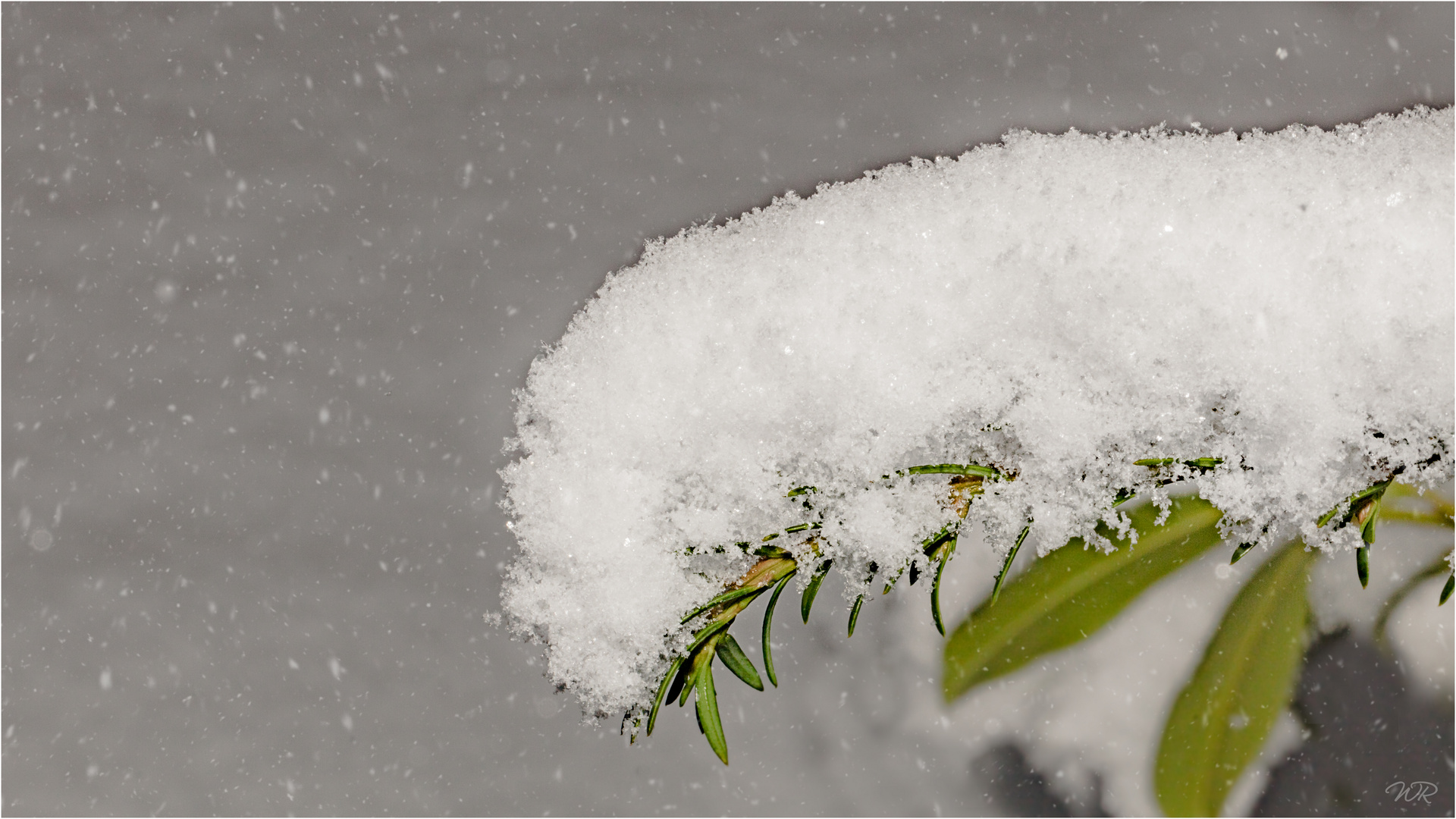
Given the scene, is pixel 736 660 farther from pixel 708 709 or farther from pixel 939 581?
pixel 939 581

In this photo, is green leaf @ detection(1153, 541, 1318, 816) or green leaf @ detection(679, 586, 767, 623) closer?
green leaf @ detection(679, 586, 767, 623)

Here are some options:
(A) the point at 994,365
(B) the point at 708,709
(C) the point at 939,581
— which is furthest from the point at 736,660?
(A) the point at 994,365

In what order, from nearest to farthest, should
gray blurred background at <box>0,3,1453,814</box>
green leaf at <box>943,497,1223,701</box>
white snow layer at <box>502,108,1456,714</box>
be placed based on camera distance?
white snow layer at <box>502,108,1456,714</box>, green leaf at <box>943,497,1223,701</box>, gray blurred background at <box>0,3,1453,814</box>

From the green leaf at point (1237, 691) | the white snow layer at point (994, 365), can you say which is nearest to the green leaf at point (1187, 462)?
the white snow layer at point (994, 365)

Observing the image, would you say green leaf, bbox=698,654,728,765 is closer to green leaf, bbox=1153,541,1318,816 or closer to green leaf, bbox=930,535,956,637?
green leaf, bbox=930,535,956,637

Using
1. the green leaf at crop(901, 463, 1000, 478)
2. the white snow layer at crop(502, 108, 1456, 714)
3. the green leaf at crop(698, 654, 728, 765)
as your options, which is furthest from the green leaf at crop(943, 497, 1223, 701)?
the green leaf at crop(698, 654, 728, 765)

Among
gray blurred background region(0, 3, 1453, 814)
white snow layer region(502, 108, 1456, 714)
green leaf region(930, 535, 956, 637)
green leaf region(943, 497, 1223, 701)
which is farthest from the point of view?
gray blurred background region(0, 3, 1453, 814)

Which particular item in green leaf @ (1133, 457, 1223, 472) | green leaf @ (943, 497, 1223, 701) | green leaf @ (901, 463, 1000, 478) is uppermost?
green leaf @ (901, 463, 1000, 478)
